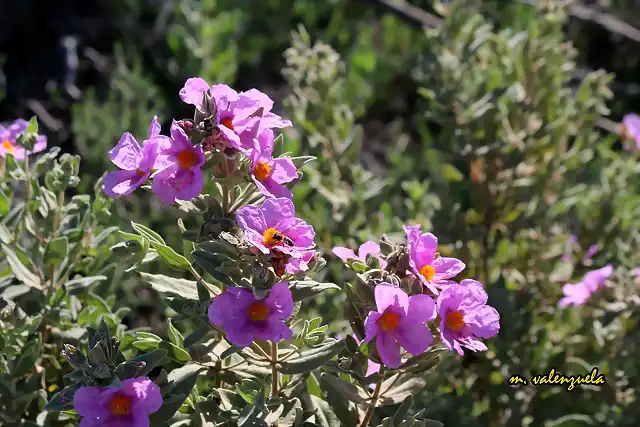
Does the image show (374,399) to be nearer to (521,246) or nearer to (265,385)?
(265,385)

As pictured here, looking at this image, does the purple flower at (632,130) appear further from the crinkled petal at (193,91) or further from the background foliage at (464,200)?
the crinkled petal at (193,91)

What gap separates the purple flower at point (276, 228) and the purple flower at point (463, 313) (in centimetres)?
30

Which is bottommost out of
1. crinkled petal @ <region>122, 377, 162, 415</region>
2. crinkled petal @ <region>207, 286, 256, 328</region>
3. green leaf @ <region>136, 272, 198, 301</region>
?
crinkled petal @ <region>122, 377, 162, 415</region>

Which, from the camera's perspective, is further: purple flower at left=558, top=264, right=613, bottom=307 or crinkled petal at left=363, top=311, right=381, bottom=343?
purple flower at left=558, top=264, right=613, bottom=307

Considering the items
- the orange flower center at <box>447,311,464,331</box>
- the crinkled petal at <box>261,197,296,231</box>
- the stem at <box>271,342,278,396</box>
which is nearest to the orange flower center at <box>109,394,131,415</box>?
the stem at <box>271,342,278,396</box>

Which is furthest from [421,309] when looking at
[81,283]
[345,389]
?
[81,283]

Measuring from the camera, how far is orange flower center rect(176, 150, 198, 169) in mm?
1412

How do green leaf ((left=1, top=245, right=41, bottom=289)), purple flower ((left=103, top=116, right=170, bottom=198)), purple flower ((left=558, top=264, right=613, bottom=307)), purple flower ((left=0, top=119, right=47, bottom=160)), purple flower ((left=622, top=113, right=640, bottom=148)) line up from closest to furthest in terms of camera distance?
purple flower ((left=103, top=116, right=170, bottom=198)) → green leaf ((left=1, top=245, right=41, bottom=289)) → purple flower ((left=0, top=119, right=47, bottom=160)) → purple flower ((left=558, top=264, right=613, bottom=307)) → purple flower ((left=622, top=113, right=640, bottom=148))

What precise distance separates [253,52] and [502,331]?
259 cm

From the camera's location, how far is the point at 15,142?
2.03 metres

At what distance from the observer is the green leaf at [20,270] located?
6.09ft

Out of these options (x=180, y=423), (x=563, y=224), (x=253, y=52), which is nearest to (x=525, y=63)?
(x=563, y=224)

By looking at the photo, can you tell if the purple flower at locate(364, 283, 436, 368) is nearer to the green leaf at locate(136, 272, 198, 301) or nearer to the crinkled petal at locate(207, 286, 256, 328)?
the crinkled petal at locate(207, 286, 256, 328)

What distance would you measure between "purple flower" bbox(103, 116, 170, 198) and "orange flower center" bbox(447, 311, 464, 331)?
0.65m
